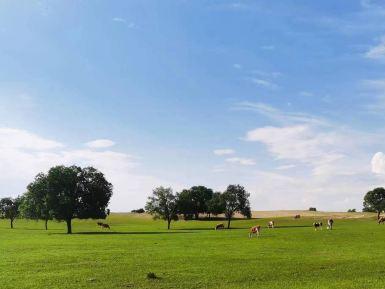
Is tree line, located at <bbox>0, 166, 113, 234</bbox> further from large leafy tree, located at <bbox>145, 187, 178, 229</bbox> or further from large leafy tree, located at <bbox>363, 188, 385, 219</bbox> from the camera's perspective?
large leafy tree, located at <bbox>363, 188, 385, 219</bbox>

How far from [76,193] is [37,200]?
8374mm

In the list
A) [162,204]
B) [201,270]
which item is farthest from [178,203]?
[201,270]

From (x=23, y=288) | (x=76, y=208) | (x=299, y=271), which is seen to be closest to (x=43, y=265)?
(x=23, y=288)

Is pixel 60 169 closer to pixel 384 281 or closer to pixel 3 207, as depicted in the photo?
pixel 3 207

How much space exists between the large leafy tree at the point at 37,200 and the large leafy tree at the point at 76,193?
1.36 meters

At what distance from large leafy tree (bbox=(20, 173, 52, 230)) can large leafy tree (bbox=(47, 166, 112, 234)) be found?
4.46ft

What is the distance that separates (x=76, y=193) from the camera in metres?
106

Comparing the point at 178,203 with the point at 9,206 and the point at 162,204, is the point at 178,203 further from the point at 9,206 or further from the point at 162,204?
the point at 9,206

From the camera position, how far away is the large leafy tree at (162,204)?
440 feet

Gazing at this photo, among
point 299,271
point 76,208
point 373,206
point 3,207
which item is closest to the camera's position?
point 299,271

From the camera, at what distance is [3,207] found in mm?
164250

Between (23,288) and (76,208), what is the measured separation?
8325 centimetres

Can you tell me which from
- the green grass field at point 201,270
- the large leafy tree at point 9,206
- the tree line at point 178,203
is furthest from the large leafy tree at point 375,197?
the green grass field at point 201,270

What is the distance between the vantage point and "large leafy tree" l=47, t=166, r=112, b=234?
102250 millimetres
